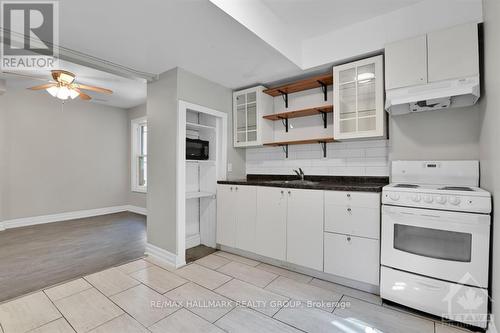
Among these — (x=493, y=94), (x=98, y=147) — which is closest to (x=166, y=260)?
(x=493, y=94)

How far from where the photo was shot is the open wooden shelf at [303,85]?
2.76 meters

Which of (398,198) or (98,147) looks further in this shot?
(98,147)

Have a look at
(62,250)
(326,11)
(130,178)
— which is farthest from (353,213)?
(130,178)

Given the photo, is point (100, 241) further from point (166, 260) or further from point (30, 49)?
point (30, 49)

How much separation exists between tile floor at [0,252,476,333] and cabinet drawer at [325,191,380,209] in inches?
32.7

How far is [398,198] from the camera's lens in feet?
6.29

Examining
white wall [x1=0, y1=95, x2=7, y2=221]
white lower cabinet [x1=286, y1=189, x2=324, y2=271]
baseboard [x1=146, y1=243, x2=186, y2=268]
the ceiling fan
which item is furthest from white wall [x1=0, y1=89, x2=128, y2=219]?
white lower cabinet [x1=286, y1=189, x2=324, y2=271]

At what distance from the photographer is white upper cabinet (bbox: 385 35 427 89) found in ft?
6.68

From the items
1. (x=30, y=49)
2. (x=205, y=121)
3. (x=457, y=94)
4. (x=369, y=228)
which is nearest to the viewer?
(x=457, y=94)

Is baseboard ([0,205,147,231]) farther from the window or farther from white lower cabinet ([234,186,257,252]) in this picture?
white lower cabinet ([234,186,257,252])

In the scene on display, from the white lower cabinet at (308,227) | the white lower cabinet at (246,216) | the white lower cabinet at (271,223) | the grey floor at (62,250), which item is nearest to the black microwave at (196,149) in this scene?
the white lower cabinet at (308,227)

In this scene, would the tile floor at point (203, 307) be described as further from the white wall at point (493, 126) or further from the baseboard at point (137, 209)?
the baseboard at point (137, 209)

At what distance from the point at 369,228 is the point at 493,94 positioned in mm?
1329

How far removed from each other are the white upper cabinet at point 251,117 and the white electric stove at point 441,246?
178 cm
